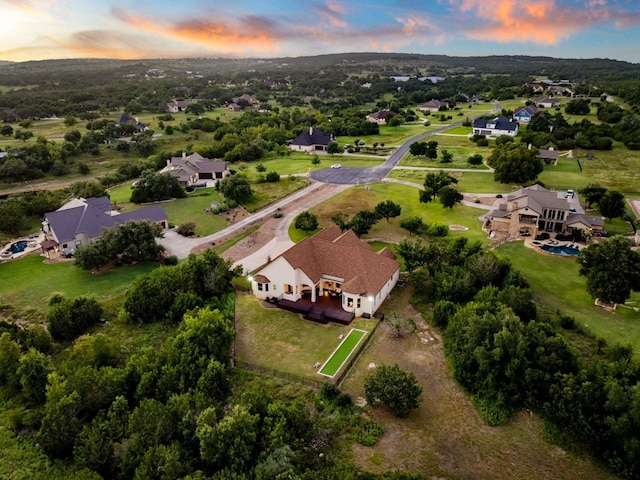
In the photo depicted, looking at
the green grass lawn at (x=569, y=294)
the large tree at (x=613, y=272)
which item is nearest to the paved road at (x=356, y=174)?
the green grass lawn at (x=569, y=294)

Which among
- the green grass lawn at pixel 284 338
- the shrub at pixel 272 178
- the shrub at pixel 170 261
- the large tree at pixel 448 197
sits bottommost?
the green grass lawn at pixel 284 338

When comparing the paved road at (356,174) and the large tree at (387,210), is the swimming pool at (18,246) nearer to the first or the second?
the large tree at (387,210)

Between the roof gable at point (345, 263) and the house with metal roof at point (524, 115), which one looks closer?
the roof gable at point (345, 263)

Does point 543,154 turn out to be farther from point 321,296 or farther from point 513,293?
point 321,296

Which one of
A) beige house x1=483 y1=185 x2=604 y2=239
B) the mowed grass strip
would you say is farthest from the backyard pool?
beige house x1=483 y1=185 x2=604 y2=239

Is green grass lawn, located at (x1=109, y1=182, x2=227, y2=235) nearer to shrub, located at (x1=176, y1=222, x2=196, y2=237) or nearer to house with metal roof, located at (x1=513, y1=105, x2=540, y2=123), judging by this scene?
shrub, located at (x1=176, y1=222, x2=196, y2=237)

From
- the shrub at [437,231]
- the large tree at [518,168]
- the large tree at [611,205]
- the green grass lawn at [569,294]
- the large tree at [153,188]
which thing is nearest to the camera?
the green grass lawn at [569,294]
